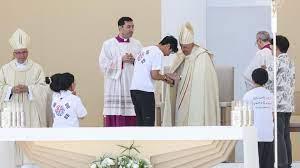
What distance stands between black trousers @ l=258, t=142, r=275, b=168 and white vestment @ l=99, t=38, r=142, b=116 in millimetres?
2043

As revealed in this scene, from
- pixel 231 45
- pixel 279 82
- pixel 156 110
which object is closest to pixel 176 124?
pixel 156 110

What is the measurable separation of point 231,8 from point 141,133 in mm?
5396

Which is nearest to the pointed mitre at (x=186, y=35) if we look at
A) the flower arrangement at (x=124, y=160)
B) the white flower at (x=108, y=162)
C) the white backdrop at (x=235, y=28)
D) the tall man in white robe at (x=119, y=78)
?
the tall man in white robe at (x=119, y=78)

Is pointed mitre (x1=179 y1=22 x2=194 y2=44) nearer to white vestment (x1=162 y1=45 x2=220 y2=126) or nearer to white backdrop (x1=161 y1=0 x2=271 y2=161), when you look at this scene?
white vestment (x1=162 y1=45 x2=220 y2=126)

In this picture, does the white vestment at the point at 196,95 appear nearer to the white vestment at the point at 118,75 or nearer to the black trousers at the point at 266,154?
the white vestment at the point at 118,75

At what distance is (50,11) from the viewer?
49.8ft

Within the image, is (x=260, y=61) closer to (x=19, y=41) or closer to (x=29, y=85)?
(x=29, y=85)

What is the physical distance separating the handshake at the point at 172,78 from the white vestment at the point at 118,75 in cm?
55

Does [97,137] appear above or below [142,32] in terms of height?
below

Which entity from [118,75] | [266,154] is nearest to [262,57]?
[266,154]

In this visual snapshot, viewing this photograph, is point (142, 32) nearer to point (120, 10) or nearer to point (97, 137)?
point (120, 10)

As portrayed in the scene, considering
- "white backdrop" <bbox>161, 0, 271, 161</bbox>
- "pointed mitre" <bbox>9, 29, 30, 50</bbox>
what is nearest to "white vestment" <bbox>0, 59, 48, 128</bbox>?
"pointed mitre" <bbox>9, 29, 30, 50</bbox>

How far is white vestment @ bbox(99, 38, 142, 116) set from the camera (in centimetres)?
1314

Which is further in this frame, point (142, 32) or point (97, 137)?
point (142, 32)
